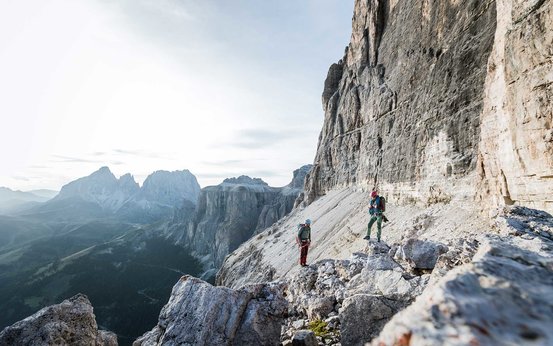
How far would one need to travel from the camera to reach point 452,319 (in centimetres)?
229

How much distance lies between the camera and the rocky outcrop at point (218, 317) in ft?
22.6

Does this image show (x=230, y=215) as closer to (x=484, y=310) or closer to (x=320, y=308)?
(x=320, y=308)

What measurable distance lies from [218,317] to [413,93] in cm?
2920

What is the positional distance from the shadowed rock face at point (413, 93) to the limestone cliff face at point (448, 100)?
99 millimetres

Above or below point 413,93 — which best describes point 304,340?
below

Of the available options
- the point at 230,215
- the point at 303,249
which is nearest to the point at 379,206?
the point at 303,249

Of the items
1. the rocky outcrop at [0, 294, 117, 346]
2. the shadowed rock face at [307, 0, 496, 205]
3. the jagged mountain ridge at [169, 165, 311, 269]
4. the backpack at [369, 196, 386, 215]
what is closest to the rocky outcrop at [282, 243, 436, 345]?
the backpack at [369, 196, 386, 215]

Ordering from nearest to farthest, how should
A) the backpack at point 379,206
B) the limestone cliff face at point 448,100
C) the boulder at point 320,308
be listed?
the boulder at point 320,308 → the limestone cliff face at point 448,100 → the backpack at point 379,206

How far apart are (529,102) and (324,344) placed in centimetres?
1219

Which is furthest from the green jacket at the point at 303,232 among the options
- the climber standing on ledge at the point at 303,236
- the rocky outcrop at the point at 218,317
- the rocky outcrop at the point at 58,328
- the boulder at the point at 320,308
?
the rocky outcrop at the point at 58,328

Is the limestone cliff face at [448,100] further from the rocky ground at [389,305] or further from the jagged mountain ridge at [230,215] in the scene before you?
the jagged mountain ridge at [230,215]

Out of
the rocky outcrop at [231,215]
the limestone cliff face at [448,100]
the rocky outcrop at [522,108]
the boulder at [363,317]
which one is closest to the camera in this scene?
the boulder at [363,317]

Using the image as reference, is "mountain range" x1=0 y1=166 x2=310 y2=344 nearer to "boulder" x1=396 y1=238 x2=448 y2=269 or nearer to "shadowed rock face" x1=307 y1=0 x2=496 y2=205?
"shadowed rock face" x1=307 y1=0 x2=496 y2=205

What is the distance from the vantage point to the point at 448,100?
22.5m
